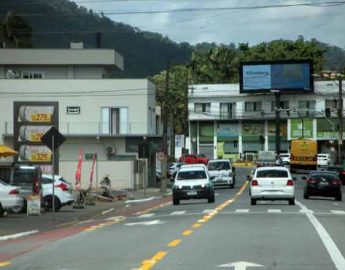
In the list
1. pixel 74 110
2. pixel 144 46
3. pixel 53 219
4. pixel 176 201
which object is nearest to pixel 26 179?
pixel 53 219

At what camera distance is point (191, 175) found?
37.2 meters

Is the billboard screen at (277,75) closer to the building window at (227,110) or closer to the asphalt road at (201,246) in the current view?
the building window at (227,110)

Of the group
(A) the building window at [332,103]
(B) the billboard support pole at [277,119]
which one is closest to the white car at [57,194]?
(B) the billboard support pole at [277,119]

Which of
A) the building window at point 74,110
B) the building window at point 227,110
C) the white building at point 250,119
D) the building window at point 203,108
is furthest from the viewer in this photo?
the building window at point 203,108

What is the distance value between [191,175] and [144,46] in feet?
210

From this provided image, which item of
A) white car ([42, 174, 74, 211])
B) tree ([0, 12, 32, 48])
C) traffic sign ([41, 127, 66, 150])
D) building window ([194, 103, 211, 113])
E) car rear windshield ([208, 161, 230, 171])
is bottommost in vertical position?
white car ([42, 174, 74, 211])

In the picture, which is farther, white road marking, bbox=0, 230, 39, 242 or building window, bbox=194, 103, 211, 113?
building window, bbox=194, 103, 211, 113

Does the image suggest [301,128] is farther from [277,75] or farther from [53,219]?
[53,219]

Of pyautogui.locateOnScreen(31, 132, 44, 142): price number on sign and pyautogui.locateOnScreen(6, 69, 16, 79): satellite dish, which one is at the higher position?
pyautogui.locateOnScreen(6, 69, 16, 79): satellite dish

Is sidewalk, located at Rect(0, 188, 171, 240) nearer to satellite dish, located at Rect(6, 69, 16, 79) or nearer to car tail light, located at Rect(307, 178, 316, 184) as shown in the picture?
car tail light, located at Rect(307, 178, 316, 184)

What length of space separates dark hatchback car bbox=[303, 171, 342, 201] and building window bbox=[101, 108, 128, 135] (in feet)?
69.4

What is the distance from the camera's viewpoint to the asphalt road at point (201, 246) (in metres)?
13.6

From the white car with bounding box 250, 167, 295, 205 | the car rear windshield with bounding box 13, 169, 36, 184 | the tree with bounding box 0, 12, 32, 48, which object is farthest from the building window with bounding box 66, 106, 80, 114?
the car rear windshield with bounding box 13, 169, 36, 184

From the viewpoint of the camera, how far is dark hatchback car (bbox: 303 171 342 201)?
135ft
